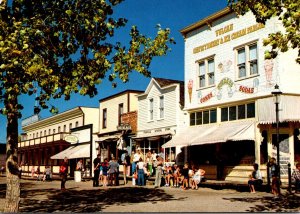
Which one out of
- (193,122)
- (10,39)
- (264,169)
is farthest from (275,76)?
(10,39)

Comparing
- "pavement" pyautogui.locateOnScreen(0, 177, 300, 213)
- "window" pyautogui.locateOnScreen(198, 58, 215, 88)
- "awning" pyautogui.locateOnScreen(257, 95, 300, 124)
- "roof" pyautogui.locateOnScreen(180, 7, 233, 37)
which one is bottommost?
"pavement" pyautogui.locateOnScreen(0, 177, 300, 213)

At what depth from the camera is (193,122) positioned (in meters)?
27.0

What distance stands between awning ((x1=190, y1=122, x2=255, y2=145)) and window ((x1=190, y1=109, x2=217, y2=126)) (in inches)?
35.3

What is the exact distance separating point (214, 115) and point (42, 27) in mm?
15088

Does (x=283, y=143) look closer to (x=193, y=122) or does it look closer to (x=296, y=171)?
(x=296, y=171)

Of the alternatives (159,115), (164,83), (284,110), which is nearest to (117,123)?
(159,115)

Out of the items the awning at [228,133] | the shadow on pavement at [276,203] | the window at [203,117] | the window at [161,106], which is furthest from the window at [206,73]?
the shadow on pavement at [276,203]

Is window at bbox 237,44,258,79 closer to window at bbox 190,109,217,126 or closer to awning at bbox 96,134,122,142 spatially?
window at bbox 190,109,217,126

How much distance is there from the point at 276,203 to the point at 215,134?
8393mm

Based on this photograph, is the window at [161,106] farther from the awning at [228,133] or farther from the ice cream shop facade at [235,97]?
the awning at [228,133]

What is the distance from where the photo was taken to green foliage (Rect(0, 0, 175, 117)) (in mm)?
10172

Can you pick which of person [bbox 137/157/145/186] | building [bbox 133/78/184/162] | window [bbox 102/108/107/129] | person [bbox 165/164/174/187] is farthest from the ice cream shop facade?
window [bbox 102/108/107/129]

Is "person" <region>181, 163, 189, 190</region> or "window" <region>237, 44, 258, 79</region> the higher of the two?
"window" <region>237, 44, 258, 79</region>

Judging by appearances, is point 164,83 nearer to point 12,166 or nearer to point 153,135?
point 153,135
